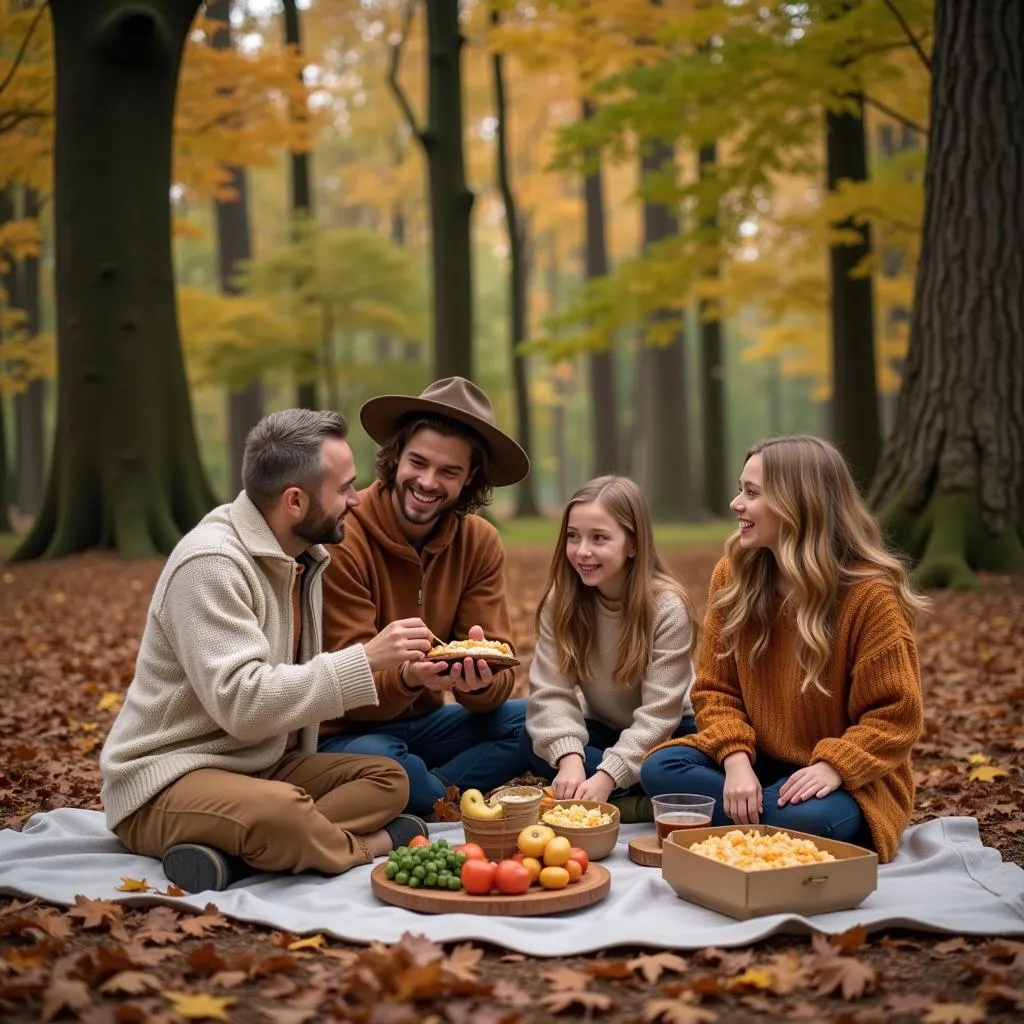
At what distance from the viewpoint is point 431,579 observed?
4.81 meters

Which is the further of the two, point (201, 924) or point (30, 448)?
point (30, 448)

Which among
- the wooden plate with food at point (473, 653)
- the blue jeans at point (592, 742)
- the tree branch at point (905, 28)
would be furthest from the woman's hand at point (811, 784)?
the tree branch at point (905, 28)

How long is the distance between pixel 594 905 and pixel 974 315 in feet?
23.5

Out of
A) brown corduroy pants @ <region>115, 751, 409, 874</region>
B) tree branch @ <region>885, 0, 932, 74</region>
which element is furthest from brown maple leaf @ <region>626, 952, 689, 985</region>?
tree branch @ <region>885, 0, 932, 74</region>

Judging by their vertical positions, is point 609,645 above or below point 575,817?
above

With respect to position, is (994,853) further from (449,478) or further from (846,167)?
(846,167)

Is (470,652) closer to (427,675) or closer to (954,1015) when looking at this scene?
(427,675)

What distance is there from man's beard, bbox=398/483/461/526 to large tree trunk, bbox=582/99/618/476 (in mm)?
16860

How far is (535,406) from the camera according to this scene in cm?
3412

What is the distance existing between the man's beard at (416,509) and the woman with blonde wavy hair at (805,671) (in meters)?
1.14

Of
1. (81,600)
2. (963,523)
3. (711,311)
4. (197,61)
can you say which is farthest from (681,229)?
(81,600)

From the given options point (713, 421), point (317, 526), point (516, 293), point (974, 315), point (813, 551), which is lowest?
point (813, 551)

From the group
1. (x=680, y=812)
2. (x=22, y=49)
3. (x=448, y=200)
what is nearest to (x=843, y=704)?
(x=680, y=812)

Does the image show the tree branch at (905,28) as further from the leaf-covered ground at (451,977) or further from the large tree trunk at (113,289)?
the leaf-covered ground at (451,977)
